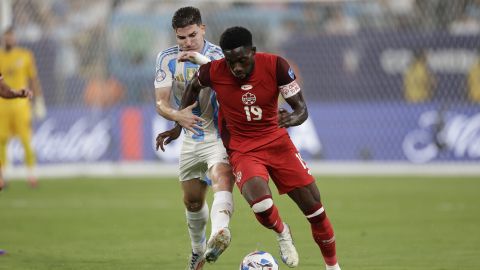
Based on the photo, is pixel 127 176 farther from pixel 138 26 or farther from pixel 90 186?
pixel 138 26

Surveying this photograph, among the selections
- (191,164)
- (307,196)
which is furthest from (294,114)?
(191,164)

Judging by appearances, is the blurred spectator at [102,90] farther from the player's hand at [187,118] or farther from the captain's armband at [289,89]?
the captain's armband at [289,89]

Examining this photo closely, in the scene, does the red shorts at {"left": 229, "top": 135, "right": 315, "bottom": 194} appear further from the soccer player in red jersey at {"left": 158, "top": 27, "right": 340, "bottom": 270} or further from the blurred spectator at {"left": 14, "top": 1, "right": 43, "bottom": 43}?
the blurred spectator at {"left": 14, "top": 1, "right": 43, "bottom": 43}

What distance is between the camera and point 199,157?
8.76 metres

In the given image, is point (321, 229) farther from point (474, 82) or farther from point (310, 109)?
point (310, 109)

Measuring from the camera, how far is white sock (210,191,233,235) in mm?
7902

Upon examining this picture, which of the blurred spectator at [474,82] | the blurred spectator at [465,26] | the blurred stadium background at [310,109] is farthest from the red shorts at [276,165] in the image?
the blurred spectator at [465,26]

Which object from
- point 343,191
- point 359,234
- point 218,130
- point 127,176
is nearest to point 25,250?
point 218,130

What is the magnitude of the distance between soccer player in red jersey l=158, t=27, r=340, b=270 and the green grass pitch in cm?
132

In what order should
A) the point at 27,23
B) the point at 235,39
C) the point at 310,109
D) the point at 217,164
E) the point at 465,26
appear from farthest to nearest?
the point at 27,23
the point at 310,109
the point at 465,26
the point at 217,164
the point at 235,39

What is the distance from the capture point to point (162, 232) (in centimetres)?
1249

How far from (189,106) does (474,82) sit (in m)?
13.2

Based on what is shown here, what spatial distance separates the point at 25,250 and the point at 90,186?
341 inches

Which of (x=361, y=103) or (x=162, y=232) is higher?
(x=162, y=232)
